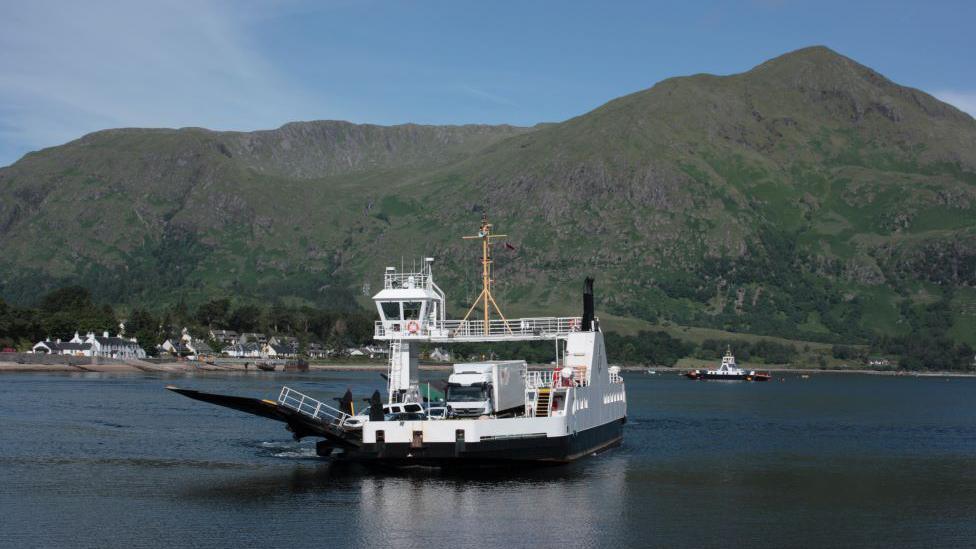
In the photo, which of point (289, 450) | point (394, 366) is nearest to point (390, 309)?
point (394, 366)

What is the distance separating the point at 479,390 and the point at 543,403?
12.0ft

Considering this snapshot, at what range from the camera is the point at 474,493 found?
5116 cm

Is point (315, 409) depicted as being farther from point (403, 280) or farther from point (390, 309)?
point (403, 280)

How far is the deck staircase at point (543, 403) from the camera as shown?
5803cm

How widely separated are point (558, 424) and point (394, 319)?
13487 mm

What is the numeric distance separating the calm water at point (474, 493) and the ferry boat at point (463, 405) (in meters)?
1.58

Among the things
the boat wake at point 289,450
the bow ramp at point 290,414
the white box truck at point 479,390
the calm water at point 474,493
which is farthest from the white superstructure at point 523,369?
the boat wake at point 289,450

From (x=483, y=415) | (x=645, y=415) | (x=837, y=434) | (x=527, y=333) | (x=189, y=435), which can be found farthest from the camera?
(x=645, y=415)

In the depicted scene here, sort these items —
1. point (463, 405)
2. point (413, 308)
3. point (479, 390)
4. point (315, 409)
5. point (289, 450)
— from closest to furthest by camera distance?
point (463, 405) < point (479, 390) < point (315, 409) < point (413, 308) < point (289, 450)

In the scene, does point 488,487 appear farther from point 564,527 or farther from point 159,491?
point 159,491

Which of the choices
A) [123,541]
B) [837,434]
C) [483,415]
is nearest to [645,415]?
[837,434]

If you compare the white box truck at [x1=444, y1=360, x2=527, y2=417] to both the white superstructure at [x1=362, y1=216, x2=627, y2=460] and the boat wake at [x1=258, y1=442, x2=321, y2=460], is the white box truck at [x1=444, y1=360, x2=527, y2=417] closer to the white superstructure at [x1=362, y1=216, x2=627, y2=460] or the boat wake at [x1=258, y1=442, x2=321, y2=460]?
the white superstructure at [x1=362, y1=216, x2=627, y2=460]

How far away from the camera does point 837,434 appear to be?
93000 millimetres

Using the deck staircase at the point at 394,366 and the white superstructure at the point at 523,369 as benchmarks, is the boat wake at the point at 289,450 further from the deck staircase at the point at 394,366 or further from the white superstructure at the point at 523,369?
the white superstructure at the point at 523,369
